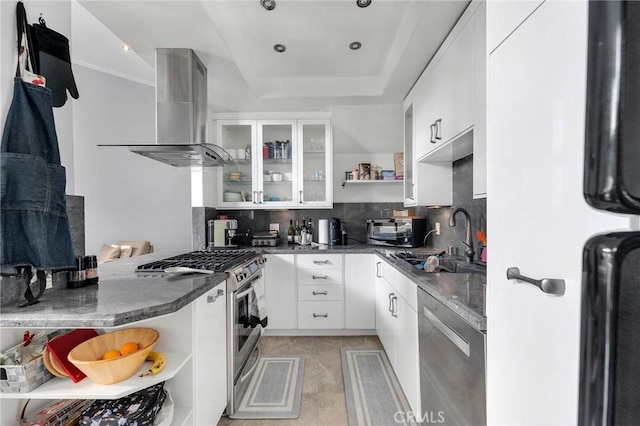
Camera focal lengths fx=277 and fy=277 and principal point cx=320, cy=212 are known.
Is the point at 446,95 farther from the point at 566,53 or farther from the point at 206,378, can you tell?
the point at 206,378

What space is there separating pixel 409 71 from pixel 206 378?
2454 mm

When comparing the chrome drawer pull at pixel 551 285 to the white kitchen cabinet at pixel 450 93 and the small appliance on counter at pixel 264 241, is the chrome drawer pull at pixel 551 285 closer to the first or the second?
the white kitchen cabinet at pixel 450 93

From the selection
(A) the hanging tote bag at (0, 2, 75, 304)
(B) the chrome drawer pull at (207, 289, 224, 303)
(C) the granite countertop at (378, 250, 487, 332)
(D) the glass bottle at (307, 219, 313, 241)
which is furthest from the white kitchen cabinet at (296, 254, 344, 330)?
(A) the hanging tote bag at (0, 2, 75, 304)

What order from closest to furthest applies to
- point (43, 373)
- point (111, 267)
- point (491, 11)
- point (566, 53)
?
point (566, 53), point (491, 11), point (43, 373), point (111, 267)

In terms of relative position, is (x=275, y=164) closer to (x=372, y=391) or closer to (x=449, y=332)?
(x=372, y=391)

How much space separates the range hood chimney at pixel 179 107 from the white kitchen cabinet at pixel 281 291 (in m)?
1.17

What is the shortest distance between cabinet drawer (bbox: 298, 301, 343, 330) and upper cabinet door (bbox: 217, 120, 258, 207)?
1.27 m

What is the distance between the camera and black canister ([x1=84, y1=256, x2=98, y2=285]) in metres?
1.28

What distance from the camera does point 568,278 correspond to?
0.55 metres

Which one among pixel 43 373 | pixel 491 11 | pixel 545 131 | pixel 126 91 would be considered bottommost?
pixel 43 373

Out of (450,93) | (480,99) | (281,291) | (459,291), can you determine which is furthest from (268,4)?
(281,291)

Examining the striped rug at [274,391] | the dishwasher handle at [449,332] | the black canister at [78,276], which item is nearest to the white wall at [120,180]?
the striped rug at [274,391]

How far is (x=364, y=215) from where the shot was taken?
10.9 feet

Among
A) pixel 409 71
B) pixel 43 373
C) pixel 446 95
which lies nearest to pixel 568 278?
pixel 446 95
